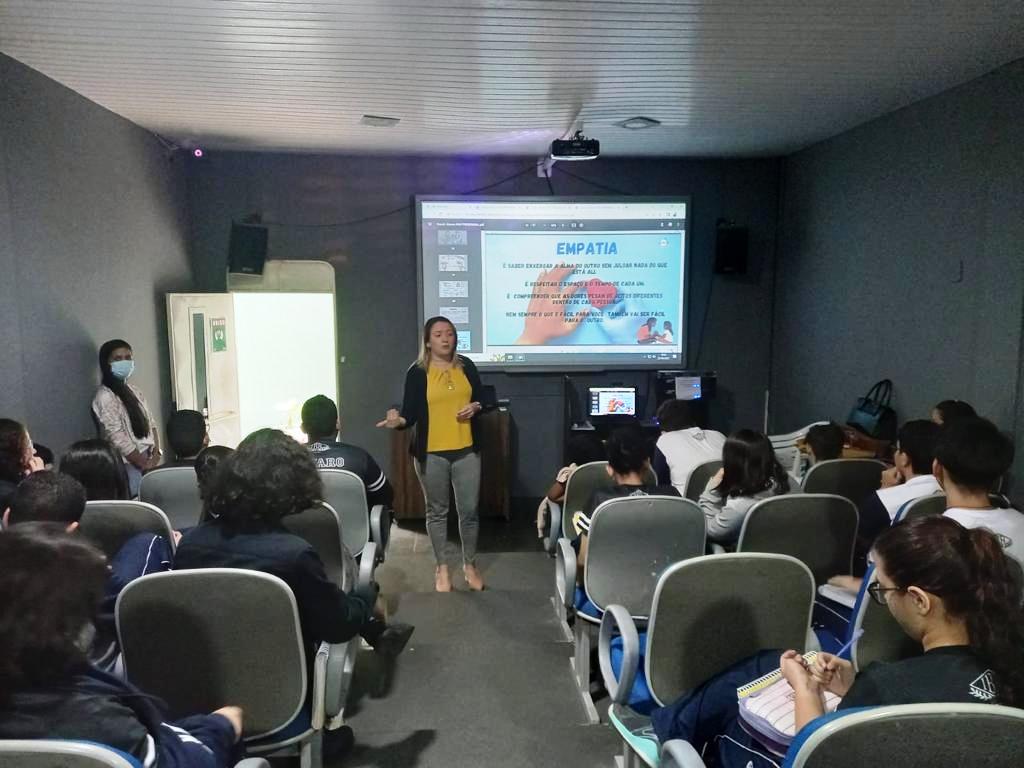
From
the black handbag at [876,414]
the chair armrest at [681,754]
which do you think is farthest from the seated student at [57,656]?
the black handbag at [876,414]

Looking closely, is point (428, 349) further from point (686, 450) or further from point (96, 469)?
point (96, 469)

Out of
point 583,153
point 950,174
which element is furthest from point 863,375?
point 583,153

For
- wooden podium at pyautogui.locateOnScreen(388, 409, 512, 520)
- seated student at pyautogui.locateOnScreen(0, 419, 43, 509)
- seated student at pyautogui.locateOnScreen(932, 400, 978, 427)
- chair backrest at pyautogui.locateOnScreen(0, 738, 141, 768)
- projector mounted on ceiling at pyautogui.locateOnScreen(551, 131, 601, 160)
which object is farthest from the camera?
wooden podium at pyautogui.locateOnScreen(388, 409, 512, 520)

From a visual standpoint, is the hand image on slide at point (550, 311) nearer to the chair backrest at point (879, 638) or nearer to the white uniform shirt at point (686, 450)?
the white uniform shirt at point (686, 450)

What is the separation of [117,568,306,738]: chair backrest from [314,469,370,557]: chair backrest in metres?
1.15

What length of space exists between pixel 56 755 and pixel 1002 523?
2.24m

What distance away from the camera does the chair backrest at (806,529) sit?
2363 mm

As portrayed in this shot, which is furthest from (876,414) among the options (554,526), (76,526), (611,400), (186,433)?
(76,526)

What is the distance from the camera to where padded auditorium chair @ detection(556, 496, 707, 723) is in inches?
95.3

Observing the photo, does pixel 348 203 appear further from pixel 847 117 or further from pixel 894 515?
pixel 894 515

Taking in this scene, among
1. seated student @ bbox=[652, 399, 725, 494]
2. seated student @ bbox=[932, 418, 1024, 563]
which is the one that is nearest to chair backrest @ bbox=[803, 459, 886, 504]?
seated student @ bbox=[652, 399, 725, 494]

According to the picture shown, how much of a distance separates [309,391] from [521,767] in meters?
5.06

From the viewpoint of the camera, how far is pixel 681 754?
1436 millimetres

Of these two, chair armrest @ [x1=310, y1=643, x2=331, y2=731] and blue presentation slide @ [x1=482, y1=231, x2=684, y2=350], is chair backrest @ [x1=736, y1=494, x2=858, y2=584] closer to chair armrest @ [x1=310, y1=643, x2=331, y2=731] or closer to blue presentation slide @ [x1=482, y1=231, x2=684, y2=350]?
chair armrest @ [x1=310, y1=643, x2=331, y2=731]
